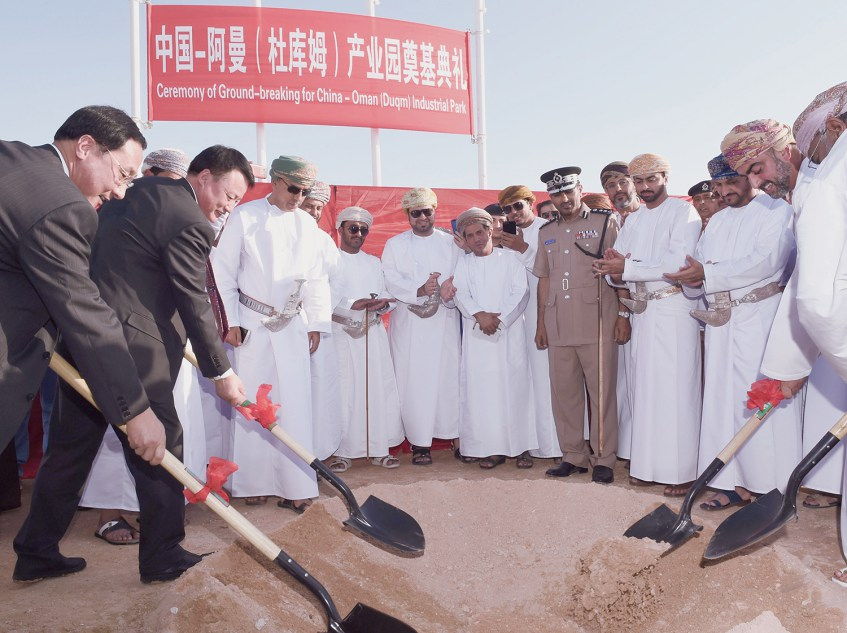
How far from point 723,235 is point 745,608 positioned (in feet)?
7.01

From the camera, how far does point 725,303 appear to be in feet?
12.2

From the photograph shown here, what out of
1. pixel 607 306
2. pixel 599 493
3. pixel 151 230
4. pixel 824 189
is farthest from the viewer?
pixel 607 306

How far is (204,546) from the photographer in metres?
3.29

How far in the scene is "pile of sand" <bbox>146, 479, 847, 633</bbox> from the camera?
2291 millimetres

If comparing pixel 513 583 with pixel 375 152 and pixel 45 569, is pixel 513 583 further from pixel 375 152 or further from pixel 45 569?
pixel 375 152

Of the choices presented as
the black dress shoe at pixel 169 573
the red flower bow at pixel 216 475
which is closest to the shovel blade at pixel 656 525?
the red flower bow at pixel 216 475

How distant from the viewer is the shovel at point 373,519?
8.67 feet

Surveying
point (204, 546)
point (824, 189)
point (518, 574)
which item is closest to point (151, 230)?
point (204, 546)

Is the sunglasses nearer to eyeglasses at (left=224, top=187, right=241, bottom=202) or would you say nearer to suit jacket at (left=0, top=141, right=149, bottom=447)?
eyeglasses at (left=224, top=187, right=241, bottom=202)

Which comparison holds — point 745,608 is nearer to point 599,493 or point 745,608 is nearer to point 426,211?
point 599,493

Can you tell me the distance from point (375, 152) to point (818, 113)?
623cm

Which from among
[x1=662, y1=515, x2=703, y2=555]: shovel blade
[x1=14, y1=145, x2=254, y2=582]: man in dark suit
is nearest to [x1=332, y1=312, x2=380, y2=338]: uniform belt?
[x1=14, y1=145, x2=254, y2=582]: man in dark suit

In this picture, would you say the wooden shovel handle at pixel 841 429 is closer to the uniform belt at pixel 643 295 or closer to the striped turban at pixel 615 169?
the uniform belt at pixel 643 295

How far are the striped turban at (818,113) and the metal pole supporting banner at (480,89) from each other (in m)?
6.26
